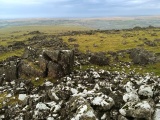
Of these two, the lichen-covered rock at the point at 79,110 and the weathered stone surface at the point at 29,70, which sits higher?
the lichen-covered rock at the point at 79,110

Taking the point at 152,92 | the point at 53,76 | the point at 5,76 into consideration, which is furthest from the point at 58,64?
the point at 152,92

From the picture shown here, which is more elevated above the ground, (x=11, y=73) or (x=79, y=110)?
(x=79, y=110)

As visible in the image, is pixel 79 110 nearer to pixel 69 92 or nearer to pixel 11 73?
pixel 69 92

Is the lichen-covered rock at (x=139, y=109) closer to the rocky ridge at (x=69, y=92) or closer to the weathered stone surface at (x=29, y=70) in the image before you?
the rocky ridge at (x=69, y=92)

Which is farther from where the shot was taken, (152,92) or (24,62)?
(24,62)

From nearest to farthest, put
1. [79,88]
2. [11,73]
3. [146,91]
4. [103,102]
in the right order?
[103,102], [146,91], [79,88], [11,73]

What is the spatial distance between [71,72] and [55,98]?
38.6 ft

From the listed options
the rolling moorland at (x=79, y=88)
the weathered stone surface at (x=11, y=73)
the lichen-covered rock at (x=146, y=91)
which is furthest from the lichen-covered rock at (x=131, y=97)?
the weathered stone surface at (x=11, y=73)

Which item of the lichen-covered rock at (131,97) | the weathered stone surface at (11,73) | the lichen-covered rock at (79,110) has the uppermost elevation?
the lichen-covered rock at (131,97)

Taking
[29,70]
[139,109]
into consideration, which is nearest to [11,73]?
[29,70]

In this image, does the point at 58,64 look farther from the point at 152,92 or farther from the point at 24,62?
the point at 152,92

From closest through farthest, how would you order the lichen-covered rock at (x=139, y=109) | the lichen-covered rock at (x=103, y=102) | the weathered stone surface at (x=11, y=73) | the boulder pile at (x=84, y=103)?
the lichen-covered rock at (x=139, y=109)
the boulder pile at (x=84, y=103)
the lichen-covered rock at (x=103, y=102)
the weathered stone surface at (x=11, y=73)

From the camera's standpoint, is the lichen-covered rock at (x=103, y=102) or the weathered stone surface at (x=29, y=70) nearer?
the lichen-covered rock at (x=103, y=102)

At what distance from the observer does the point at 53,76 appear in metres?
33.6
